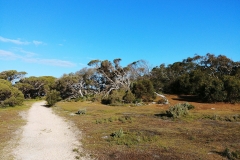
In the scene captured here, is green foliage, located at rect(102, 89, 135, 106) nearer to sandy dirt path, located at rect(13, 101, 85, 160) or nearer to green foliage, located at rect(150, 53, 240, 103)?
green foliage, located at rect(150, 53, 240, 103)

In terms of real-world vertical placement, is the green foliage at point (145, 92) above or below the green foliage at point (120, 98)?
above

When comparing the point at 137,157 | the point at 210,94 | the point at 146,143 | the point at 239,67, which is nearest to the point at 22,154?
the point at 137,157

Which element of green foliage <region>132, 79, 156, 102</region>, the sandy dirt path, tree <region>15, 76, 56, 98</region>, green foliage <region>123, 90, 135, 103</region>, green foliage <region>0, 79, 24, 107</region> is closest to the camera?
the sandy dirt path

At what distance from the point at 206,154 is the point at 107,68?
33.8 metres

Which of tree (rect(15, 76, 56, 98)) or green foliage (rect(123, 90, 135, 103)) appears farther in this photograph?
tree (rect(15, 76, 56, 98))

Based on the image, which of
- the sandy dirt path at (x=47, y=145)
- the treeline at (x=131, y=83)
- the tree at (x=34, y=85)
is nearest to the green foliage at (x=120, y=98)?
the treeline at (x=131, y=83)

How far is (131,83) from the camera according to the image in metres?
37.8

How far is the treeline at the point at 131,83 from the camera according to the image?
83.4 feet

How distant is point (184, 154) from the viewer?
713 cm

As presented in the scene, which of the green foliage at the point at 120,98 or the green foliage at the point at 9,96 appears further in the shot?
the green foliage at the point at 120,98

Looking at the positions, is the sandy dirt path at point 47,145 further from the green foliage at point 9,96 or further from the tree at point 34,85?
the tree at point 34,85

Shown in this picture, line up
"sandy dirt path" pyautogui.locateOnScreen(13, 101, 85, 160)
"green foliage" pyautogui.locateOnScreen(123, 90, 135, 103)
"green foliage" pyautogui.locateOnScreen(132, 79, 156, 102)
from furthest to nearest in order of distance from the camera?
"green foliage" pyautogui.locateOnScreen(132, 79, 156, 102) < "green foliage" pyautogui.locateOnScreen(123, 90, 135, 103) < "sandy dirt path" pyautogui.locateOnScreen(13, 101, 85, 160)

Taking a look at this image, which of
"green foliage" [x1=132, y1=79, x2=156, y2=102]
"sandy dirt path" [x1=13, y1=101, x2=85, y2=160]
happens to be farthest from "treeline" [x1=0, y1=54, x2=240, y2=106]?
"sandy dirt path" [x1=13, y1=101, x2=85, y2=160]

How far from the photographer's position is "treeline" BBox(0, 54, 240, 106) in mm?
25406
